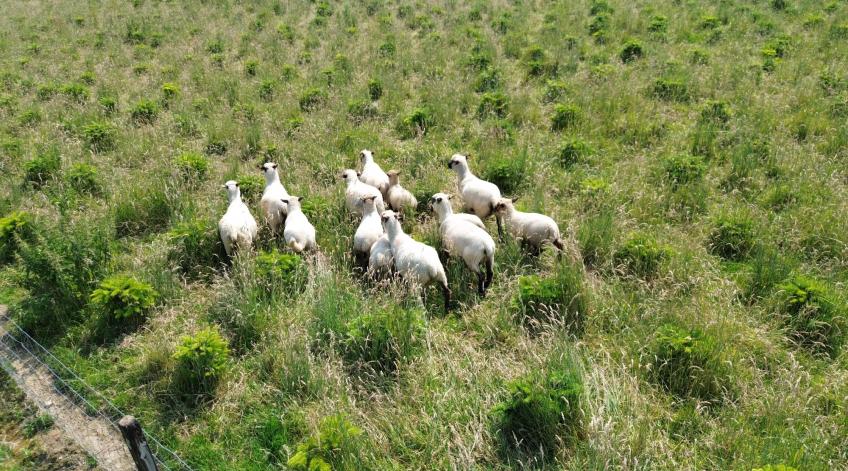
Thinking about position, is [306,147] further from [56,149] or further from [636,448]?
[636,448]

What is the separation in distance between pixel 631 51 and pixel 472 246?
9449 mm

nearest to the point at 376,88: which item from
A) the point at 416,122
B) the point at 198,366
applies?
the point at 416,122

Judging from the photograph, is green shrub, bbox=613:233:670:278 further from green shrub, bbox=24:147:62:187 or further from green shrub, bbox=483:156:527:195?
green shrub, bbox=24:147:62:187

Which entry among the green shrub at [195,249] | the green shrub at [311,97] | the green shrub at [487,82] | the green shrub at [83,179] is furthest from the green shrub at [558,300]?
the green shrub at [311,97]

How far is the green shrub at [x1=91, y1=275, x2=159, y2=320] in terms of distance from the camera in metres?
6.11

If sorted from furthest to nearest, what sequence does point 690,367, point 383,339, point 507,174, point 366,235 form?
point 507,174, point 366,235, point 383,339, point 690,367

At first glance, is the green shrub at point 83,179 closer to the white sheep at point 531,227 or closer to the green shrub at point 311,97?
the green shrub at point 311,97

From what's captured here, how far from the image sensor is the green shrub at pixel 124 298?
6109 mm

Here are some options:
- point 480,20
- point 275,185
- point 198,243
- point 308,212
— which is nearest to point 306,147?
point 275,185

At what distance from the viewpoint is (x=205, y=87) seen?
1341 cm

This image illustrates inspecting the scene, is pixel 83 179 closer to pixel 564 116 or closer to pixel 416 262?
pixel 416 262

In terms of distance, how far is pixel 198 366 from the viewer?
17.4 feet

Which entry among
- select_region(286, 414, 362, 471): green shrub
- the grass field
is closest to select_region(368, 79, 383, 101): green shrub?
the grass field

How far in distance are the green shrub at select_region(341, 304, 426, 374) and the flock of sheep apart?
23.2 inches
